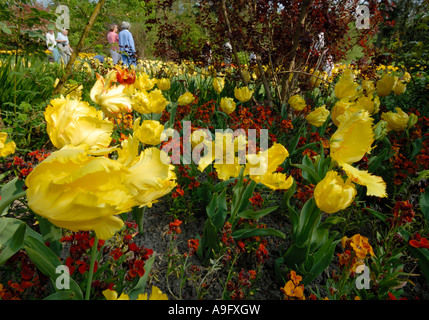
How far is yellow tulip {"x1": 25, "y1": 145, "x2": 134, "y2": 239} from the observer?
51 cm

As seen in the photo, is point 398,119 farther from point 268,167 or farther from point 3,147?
point 3,147

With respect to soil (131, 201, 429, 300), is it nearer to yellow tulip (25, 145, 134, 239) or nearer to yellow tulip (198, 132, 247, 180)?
yellow tulip (198, 132, 247, 180)

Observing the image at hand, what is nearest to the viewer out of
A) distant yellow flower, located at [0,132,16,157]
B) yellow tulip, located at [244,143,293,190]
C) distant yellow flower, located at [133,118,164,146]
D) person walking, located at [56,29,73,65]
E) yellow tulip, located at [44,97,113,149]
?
yellow tulip, located at [44,97,113,149]

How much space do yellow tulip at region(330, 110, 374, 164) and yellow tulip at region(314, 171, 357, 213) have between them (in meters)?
0.18

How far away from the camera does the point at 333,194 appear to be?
0.91m

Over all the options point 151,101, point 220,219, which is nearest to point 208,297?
point 220,219

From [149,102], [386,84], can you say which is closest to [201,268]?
[149,102]

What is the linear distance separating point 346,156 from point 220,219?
0.67m

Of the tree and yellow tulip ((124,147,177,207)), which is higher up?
the tree

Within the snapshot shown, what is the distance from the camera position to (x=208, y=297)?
127 centimetres

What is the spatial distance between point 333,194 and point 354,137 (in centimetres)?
33

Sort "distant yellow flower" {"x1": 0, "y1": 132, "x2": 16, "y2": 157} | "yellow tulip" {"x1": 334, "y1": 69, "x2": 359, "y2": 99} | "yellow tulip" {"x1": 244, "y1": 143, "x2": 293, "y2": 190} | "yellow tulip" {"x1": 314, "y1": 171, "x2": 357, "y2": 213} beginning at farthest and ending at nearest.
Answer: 1. "yellow tulip" {"x1": 334, "y1": 69, "x2": 359, "y2": 99}
2. "distant yellow flower" {"x1": 0, "y1": 132, "x2": 16, "y2": 157}
3. "yellow tulip" {"x1": 244, "y1": 143, "x2": 293, "y2": 190}
4. "yellow tulip" {"x1": 314, "y1": 171, "x2": 357, "y2": 213}

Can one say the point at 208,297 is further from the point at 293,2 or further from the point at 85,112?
the point at 293,2

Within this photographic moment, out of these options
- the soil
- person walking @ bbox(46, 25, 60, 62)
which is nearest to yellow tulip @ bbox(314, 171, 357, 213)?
the soil
